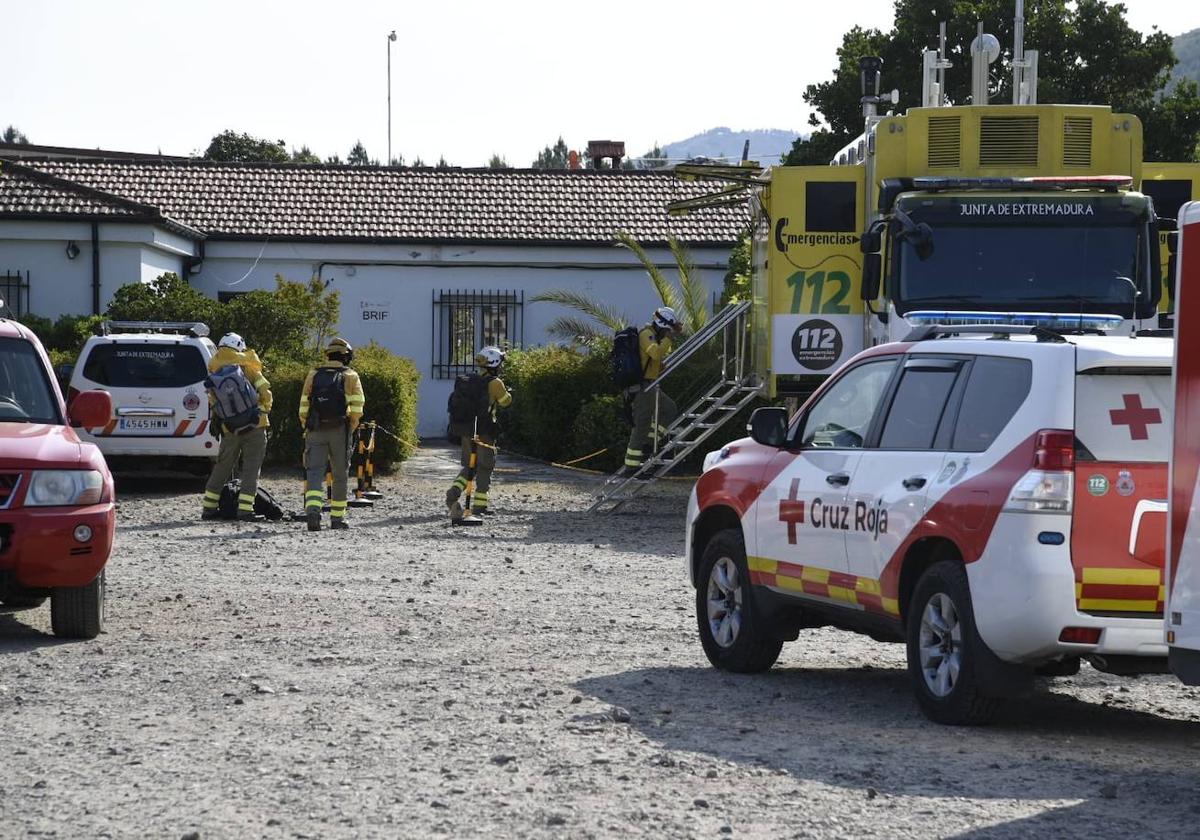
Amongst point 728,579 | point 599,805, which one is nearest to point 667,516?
point 728,579

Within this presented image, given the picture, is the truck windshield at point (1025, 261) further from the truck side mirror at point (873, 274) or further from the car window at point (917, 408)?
the car window at point (917, 408)

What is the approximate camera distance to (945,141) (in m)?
16.1

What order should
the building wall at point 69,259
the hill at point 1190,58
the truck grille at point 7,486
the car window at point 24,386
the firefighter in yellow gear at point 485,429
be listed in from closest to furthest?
the truck grille at point 7,486 → the car window at point 24,386 → the firefighter in yellow gear at point 485,429 → the building wall at point 69,259 → the hill at point 1190,58

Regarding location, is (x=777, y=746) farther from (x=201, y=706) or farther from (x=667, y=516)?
(x=667, y=516)

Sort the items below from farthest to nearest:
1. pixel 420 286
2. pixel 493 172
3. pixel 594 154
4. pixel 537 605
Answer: pixel 594 154 < pixel 493 172 < pixel 420 286 < pixel 537 605

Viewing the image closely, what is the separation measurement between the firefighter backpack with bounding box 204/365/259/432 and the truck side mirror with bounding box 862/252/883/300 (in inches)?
255

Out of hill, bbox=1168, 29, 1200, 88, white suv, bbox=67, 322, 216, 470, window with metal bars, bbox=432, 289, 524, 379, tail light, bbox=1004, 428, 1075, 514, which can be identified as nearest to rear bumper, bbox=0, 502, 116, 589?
tail light, bbox=1004, 428, 1075, 514

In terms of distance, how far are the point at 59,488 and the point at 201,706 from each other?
7.20 ft

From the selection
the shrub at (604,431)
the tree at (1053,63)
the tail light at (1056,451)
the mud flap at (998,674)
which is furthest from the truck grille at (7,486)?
the tree at (1053,63)

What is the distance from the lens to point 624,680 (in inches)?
377

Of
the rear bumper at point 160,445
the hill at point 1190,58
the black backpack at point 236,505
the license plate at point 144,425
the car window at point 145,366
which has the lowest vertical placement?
the black backpack at point 236,505

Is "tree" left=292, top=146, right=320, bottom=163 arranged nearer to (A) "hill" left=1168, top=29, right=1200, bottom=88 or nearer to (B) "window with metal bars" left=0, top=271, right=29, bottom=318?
(B) "window with metal bars" left=0, top=271, right=29, bottom=318

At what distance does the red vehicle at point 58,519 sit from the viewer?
9.91 m

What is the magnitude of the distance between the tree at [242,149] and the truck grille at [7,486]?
2195 inches
